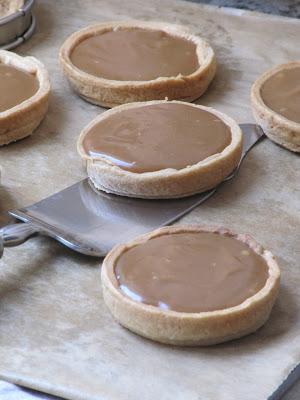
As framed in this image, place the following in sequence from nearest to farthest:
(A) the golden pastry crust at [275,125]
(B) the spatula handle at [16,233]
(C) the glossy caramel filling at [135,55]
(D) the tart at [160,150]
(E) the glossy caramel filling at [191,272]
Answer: (E) the glossy caramel filling at [191,272]
(B) the spatula handle at [16,233]
(D) the tart at [160,150]
(A) the golden pastry crust at [275,125]
(C) the glossy caramel filling at [135,55]

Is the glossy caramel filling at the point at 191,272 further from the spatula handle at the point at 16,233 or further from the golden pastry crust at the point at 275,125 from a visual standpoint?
the golden pastry crust at the point at 275,125

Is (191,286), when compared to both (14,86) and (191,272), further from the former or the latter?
(14,86)

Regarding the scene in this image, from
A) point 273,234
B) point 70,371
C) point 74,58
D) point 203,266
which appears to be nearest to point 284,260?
point 273,234

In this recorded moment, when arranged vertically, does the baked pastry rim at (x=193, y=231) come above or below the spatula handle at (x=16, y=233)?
above

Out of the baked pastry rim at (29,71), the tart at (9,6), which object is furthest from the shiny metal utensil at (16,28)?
the baked pastry rim at (29,71)

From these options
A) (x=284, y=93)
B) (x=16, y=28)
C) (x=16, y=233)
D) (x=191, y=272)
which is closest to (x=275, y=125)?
(x=284, y=93)
